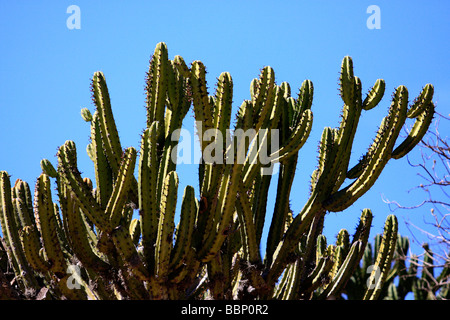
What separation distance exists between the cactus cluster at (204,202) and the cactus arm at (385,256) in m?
0.01

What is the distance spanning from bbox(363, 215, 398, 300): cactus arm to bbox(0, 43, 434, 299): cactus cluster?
0.01m

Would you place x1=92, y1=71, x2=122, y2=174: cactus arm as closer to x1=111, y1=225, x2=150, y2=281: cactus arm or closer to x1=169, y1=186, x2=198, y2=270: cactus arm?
x1=111, y1=225, x2=150, y2=281: cactus arm

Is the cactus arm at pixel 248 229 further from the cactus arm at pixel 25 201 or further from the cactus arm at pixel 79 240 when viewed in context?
the cactus arm at pixel 25 201

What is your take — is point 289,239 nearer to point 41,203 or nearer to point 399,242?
point 41,203

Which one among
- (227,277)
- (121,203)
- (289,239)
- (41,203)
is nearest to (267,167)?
(289,239)

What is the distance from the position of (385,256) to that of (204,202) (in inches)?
73.4

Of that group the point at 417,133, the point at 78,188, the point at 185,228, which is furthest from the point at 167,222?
the point at 417,133

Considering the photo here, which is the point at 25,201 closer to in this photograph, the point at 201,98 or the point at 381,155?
the point at 201,98

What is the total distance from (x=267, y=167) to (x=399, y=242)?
7211 mm

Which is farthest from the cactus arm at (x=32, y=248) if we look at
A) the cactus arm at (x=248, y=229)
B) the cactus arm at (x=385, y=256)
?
the cactus arm at (x=385, y=256)

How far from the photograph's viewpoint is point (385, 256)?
5.94 meters

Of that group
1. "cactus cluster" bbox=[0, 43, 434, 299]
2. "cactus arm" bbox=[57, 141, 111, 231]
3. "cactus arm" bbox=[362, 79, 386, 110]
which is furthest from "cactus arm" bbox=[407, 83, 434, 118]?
"cactus arm" bbox=[57, 141, 111, 231]

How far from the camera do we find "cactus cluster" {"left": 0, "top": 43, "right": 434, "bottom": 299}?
5.02 m

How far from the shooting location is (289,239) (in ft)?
18.6
